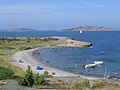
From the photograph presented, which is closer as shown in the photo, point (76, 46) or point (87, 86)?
point (87, 86)

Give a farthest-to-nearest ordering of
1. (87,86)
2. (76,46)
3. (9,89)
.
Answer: (76,46) → (87,86) → (9,89)

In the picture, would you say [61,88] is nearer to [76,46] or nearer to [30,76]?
[30,76]

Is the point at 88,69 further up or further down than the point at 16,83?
further down

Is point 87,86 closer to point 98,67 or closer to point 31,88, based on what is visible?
point 31,88

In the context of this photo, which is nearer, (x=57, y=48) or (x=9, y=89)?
(x=9, y=89)

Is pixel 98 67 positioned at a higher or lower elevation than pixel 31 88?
lower

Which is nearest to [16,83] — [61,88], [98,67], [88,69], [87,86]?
[61,88]

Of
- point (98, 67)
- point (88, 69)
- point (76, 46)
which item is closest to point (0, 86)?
point (88, 69)

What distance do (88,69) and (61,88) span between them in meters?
42.2

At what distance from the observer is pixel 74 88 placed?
1172 inches

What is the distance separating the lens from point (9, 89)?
29469 mm

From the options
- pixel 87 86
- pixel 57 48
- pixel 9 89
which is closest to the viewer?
pixel 9 89

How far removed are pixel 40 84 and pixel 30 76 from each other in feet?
3.83

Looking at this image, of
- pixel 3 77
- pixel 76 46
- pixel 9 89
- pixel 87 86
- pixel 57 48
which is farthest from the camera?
pixel 76 46
